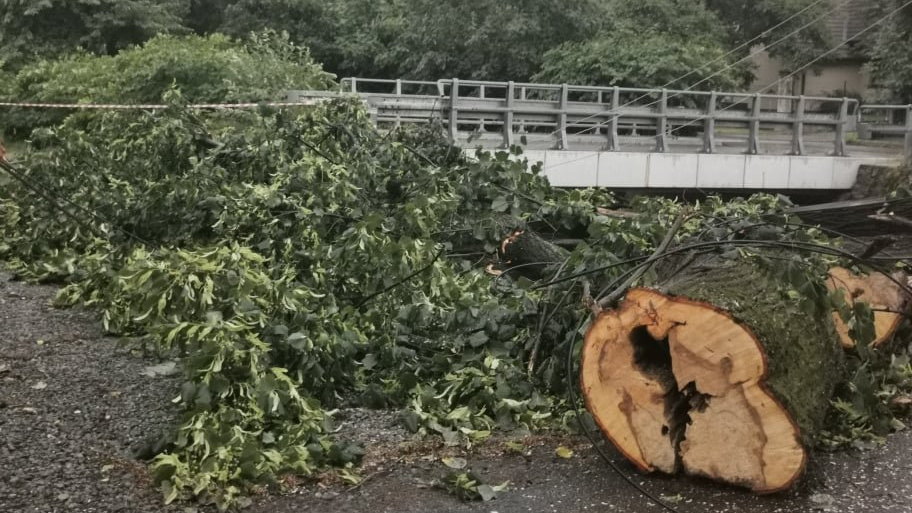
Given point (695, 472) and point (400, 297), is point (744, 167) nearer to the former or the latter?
point (400, 297)

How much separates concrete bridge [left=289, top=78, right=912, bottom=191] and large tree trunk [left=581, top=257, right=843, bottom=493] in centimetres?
723

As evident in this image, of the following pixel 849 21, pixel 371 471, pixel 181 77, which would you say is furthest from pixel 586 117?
pixel 849 21

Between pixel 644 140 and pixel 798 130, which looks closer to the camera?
pixel 644 140

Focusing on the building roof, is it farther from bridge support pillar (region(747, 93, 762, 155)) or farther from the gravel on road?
the gravel on road

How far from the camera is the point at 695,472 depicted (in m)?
3.47

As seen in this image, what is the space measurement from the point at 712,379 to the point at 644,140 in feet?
33.1

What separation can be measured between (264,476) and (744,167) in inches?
431

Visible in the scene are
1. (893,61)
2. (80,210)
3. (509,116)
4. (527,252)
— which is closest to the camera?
(527,252)

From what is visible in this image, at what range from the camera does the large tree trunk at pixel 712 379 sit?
3.29m

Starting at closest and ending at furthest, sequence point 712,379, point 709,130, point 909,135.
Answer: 1. point 712,379
2. point 709,130
3. point 909,135

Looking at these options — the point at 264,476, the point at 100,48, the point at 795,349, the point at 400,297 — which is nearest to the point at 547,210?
the point at 400,297

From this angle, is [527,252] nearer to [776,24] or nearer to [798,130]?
[798,130]

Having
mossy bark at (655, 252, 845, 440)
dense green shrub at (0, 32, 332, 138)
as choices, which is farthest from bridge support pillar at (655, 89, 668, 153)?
mossy bark at (655, 252, 845, 440)

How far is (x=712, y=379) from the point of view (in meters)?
3.37
